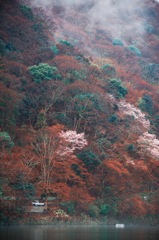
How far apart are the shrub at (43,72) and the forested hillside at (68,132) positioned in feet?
0.39

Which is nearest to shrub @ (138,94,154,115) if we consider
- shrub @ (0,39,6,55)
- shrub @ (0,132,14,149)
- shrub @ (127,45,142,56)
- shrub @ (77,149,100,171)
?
shrub @ (0,39,6,55)

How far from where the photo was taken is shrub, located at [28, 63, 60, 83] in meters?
51.8

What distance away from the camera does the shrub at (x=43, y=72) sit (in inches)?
2037

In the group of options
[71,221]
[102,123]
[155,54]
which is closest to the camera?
[71,221]

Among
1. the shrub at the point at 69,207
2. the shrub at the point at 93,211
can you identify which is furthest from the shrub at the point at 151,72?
the shrub at the point at 69,207

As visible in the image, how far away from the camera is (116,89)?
197ft

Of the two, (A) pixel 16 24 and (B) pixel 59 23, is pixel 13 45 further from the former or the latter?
(B) pixel 59 23

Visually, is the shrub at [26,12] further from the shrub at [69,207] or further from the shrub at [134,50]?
the shrub at [69,207]

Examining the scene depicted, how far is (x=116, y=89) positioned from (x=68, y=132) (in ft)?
60.8

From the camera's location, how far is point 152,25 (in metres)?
101

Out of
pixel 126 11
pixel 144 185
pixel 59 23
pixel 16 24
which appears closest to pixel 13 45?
pixel 16 24

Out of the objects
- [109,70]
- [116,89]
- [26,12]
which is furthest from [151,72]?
[26,12]

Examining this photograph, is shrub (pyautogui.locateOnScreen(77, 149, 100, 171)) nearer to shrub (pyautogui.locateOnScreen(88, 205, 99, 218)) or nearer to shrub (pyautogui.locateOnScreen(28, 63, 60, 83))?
shrub (pyautogui.locateOnScreen(88, 205, 99, 218))

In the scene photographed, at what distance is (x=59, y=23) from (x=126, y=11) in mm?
21212
